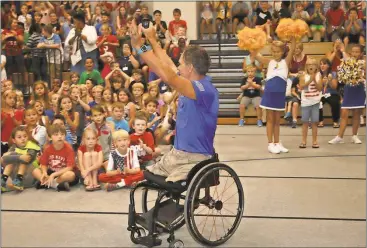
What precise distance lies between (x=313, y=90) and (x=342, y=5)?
5.89 metres

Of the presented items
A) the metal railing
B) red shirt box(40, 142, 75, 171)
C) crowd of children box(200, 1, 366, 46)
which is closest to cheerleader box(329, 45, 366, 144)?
crowd of children box(200, 1, 366, 46)

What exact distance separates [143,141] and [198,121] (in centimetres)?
212

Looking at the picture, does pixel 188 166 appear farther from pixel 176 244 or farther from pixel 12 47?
pixel 12 47

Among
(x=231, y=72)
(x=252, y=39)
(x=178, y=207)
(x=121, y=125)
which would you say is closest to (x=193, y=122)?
(x=178, y=207)

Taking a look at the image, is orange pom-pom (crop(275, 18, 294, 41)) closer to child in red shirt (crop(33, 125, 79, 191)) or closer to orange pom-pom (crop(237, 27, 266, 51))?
orange pom-pom (crop(237, 27, 266, 51))

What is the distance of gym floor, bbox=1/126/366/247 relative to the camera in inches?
149

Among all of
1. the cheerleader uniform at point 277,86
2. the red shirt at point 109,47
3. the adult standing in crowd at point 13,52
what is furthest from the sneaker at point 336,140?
the adult standing in crowd at point 13,52

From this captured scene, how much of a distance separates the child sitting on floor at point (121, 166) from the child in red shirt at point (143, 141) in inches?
9.6

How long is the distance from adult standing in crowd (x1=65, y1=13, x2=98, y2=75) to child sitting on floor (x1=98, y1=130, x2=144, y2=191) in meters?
5.19

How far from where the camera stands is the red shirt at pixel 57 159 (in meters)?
5.17

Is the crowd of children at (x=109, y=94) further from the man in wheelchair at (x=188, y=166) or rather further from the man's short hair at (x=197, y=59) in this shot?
the man's short hair at (x=197, y=59)

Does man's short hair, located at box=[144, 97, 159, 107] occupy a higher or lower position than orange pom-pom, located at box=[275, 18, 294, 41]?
lower

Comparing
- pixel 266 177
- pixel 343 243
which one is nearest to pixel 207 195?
pixel 343 243

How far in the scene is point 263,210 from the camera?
4.44 meters
